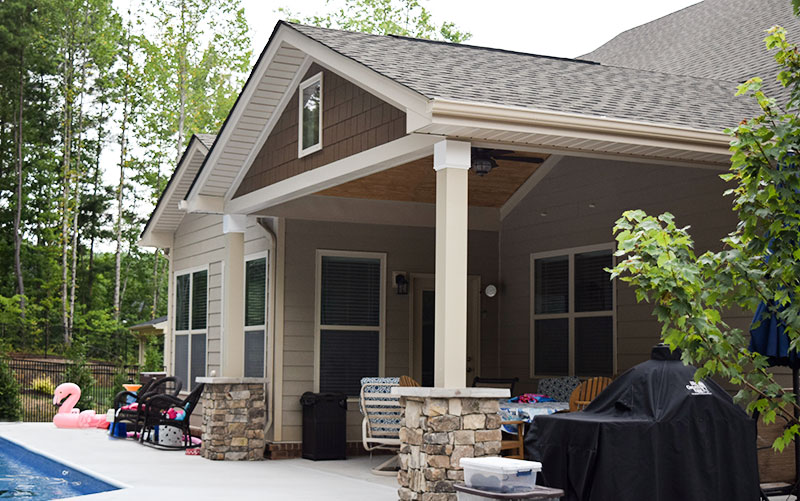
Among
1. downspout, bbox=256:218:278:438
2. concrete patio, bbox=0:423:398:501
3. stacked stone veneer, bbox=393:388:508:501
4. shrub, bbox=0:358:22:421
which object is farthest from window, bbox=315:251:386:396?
shrub, bbox=0:358:22:421

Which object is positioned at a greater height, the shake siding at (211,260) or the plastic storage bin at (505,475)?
the shake siding at (211,260)

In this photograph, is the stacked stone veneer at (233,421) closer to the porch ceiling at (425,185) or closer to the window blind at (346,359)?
the window blind at (346,359)

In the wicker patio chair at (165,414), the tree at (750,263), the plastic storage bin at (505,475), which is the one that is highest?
the tree at (750,263)

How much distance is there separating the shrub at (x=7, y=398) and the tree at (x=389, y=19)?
14947mm

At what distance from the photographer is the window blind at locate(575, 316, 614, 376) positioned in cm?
977

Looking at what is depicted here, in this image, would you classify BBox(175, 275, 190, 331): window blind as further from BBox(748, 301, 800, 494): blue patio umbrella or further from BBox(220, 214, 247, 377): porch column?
BBox(748, 301, 800, 494): blue patio umbrella

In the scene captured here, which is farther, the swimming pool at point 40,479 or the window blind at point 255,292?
the window blind at point 255,292

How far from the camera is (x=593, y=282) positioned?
10.1 metres

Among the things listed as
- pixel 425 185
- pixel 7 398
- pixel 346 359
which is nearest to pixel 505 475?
pixel 425 185

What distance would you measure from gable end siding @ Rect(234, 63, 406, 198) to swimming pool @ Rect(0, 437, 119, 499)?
347cm

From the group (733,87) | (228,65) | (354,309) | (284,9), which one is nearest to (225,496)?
(354,309)

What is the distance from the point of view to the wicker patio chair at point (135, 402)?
1329 cm

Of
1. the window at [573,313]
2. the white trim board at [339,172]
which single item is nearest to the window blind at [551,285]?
the window at [573,313]

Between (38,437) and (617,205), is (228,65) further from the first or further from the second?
(617,205)
